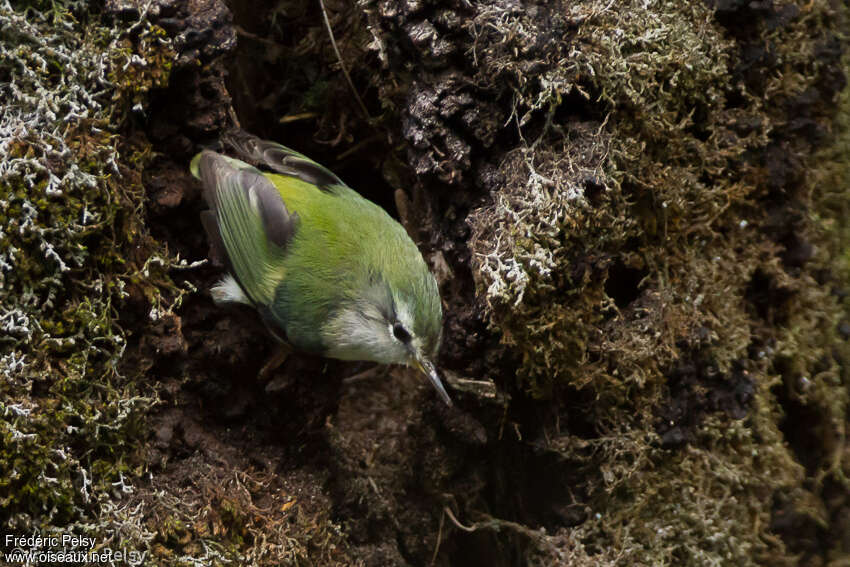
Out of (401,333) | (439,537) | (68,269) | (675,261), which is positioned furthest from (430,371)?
(68,269)

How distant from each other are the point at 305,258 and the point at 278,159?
1.51 feet

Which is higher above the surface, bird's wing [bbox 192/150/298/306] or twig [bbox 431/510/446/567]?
bird's wing [bbox 192/150/298/306]

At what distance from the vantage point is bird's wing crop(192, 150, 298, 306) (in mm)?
3088

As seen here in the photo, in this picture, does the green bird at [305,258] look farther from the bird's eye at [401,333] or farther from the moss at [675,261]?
the moss at [675,261]

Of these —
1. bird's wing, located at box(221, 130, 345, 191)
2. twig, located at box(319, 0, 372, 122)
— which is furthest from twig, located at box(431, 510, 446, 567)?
twig, located at box(319, 0, 372, 122)

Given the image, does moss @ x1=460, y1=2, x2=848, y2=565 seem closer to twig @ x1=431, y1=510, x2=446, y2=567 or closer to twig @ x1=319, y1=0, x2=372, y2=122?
twig @ x1=431, y1=510, x2=446, y2=567

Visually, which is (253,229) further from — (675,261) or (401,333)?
(675,261)

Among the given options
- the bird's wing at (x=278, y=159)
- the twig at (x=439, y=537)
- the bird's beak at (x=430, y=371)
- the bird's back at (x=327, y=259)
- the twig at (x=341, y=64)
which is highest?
the twig at (x=341, y=64)

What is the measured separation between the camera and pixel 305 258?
10.3 feet

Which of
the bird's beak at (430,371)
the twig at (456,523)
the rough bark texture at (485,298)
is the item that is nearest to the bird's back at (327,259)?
the rough bark texture at (485,298)

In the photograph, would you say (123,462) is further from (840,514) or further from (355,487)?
(840,514)

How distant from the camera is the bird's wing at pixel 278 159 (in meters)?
3.24

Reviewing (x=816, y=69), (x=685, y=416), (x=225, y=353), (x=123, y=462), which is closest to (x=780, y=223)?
(x=816, y=69)

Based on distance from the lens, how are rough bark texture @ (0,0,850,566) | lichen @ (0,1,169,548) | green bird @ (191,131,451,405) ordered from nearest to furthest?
lichen @ (0,1,169,548)
rough bark texture @ (0,0,850,566)
green bird @ (191,131,451,405)
